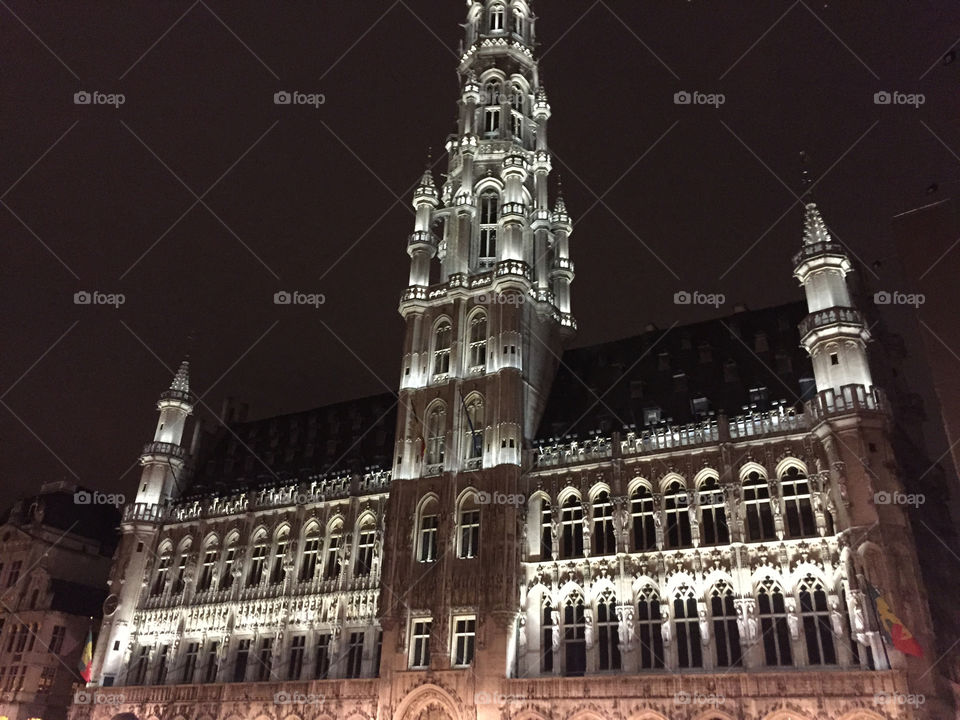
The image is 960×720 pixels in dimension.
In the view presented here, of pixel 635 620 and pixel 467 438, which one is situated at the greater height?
pixel 467 438

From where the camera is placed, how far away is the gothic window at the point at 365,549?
43.4m

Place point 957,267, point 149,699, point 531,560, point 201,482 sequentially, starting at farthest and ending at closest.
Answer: point 201,482 < point 149,699 < point 531,560 < point 957,267

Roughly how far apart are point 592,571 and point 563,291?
67.7ft

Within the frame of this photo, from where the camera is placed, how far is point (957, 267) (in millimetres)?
21828

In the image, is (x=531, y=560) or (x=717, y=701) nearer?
(x=717, y=701)

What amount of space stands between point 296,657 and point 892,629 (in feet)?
100

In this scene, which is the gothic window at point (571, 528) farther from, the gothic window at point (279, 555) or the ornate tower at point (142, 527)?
the ornate tower at point (142, 527)

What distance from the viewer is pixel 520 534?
38344 mm

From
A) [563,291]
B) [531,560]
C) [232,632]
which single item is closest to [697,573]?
[531,560]

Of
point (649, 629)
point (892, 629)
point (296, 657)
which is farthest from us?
point (296, 657)

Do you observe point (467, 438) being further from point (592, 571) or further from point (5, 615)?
point (5, 615)

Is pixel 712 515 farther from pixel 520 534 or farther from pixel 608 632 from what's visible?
pixel 520 534

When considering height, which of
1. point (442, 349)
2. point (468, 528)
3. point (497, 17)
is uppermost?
point (497, 17)

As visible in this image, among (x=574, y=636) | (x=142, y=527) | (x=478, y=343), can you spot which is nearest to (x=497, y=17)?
(x=478, y=343)
